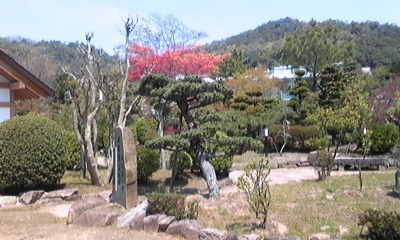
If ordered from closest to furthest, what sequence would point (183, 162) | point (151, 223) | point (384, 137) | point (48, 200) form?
1. point (151, 223)
2. point (48, 200)
3. point (183, 162)
4. point (384, 137)

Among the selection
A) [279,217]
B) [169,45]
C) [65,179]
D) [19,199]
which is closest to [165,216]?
[279,217]

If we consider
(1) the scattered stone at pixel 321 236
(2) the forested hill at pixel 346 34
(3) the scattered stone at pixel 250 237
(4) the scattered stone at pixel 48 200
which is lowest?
(1) the scattered stone at pixel 321 236

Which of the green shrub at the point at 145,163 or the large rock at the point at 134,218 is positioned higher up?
the green shrub at the point at 145,163

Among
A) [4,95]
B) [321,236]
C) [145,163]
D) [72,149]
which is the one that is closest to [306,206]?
[321,236]

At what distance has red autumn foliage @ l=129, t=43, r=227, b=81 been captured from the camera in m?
15.1

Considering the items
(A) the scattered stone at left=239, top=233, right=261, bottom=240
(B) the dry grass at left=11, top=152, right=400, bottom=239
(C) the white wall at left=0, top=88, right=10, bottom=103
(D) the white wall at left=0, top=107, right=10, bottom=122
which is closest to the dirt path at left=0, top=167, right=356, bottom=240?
(B) the dry grass at left=11, top=152, right=400, bottom=239

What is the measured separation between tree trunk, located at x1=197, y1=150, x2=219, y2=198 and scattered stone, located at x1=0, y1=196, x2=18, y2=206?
146 inches

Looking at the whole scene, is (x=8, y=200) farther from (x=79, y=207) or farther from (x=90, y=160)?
(x=79, y=207)

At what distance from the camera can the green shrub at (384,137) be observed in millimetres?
16062

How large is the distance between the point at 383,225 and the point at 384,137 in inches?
473

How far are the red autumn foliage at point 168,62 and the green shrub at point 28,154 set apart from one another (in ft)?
20.2

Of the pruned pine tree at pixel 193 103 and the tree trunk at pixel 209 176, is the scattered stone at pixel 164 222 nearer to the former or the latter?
the pruned pine tree at pixel 193 103

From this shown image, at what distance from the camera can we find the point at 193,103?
9.07 metres

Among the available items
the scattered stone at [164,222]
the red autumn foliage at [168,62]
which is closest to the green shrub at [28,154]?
the scattered stone at [164,222]
